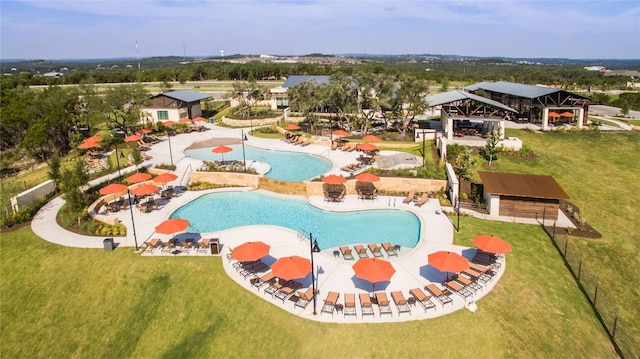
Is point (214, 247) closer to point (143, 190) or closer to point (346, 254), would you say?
point (346, 254)

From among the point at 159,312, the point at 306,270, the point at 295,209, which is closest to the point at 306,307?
the point at 306,270

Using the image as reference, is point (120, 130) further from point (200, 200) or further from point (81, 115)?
point (200, 200)

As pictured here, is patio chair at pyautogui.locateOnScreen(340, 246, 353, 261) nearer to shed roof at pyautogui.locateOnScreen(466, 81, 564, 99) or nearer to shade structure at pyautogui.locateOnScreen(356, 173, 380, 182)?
shade structure at pyautogui.locateOnScreen(356, 173, 380, 182)

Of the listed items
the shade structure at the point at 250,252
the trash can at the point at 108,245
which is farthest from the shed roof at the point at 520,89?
the trash can at the point at 108,245

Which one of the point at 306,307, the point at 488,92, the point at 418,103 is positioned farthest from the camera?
the point at 488,92

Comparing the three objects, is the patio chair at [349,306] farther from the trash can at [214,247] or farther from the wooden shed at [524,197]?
the wooden shed at [524,197]

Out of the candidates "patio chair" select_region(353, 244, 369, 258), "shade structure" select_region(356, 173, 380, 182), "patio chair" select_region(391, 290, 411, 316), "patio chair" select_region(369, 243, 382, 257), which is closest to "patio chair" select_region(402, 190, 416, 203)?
"shade structure" select_region(356, 173, 380, 182)
